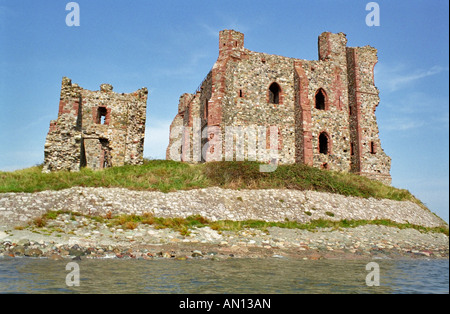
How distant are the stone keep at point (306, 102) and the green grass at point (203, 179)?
379cm

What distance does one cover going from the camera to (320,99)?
31.6 metres

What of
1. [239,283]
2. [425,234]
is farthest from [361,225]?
[239,283]

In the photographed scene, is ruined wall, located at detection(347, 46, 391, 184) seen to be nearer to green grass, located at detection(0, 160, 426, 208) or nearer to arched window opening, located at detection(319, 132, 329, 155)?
arched window opening, located at detection(319, 132, 329, 155)

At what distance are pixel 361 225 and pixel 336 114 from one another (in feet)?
48.5

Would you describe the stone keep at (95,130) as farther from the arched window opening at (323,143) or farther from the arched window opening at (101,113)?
the arched window opening at (323,143)

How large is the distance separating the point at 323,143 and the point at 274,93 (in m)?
6.72

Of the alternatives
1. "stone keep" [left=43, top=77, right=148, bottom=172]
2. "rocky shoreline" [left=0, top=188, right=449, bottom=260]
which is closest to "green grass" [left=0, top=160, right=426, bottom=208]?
"rocky shoreline" [left=0, top=188, right=449, bottom=260]

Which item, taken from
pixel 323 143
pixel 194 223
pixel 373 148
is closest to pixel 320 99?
pixel 323 143

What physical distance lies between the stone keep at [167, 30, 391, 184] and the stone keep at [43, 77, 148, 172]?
6.08 m

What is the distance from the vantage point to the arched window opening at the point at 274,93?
2978cm

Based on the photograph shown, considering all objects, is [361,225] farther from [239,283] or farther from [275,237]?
[239,283]

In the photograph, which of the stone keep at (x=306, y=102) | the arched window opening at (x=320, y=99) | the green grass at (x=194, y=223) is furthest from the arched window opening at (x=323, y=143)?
the green grass at (x=194, y=223)

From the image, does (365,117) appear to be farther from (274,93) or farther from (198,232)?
(198,232)

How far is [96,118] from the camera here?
90.1 feet
